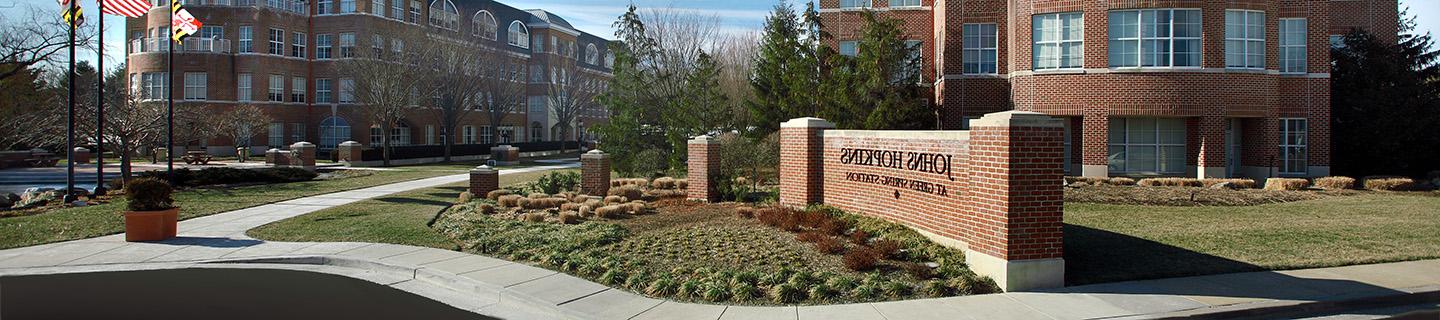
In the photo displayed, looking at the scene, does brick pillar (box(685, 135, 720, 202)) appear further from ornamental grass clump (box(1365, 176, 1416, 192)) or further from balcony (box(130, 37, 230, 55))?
balcony (box(130, 37, 230, 55))

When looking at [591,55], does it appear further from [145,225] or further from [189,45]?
[145,225]

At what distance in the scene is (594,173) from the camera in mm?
18828

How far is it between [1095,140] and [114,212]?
22.7 meters

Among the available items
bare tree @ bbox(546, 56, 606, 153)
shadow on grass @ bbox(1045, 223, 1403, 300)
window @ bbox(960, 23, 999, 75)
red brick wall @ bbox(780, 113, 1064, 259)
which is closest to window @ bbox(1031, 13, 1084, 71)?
window @ bbox(960, 23, 999, 75)

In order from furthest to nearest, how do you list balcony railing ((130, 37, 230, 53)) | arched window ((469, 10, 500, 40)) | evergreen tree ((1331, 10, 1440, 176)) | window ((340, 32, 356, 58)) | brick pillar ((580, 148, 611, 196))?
arched window ((469, 10, 500, 40)) < window ((340, 32, 356, 58)) < balcony railing ((130, 37, 230, 53)) < evergreen tree ((1331, 10, 1440, 176)) < brick pillar ((580, 148, 611, 196))

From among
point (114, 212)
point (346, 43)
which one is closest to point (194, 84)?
point (346, 43)

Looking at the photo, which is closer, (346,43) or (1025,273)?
(1025,273)

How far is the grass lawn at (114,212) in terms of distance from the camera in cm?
1360

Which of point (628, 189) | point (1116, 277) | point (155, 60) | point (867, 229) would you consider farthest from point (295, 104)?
point (1116, 277)

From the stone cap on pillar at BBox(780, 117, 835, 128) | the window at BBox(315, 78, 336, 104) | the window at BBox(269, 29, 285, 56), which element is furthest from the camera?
the window at BBox(315, 78, 336, 104)

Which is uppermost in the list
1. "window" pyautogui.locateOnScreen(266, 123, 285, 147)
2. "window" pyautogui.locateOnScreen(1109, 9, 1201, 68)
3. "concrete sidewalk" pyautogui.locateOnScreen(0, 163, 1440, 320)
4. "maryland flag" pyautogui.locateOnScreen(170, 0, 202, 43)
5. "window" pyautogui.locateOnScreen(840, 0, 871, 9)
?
"window" pyautogui.locateOnScreen(840, 0, 871, 9)

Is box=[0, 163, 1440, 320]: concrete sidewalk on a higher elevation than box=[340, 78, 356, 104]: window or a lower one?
lower

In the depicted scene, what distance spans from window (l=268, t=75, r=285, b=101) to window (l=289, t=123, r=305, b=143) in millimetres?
1759

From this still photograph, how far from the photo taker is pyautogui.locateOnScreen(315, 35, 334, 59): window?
50.7 metres
